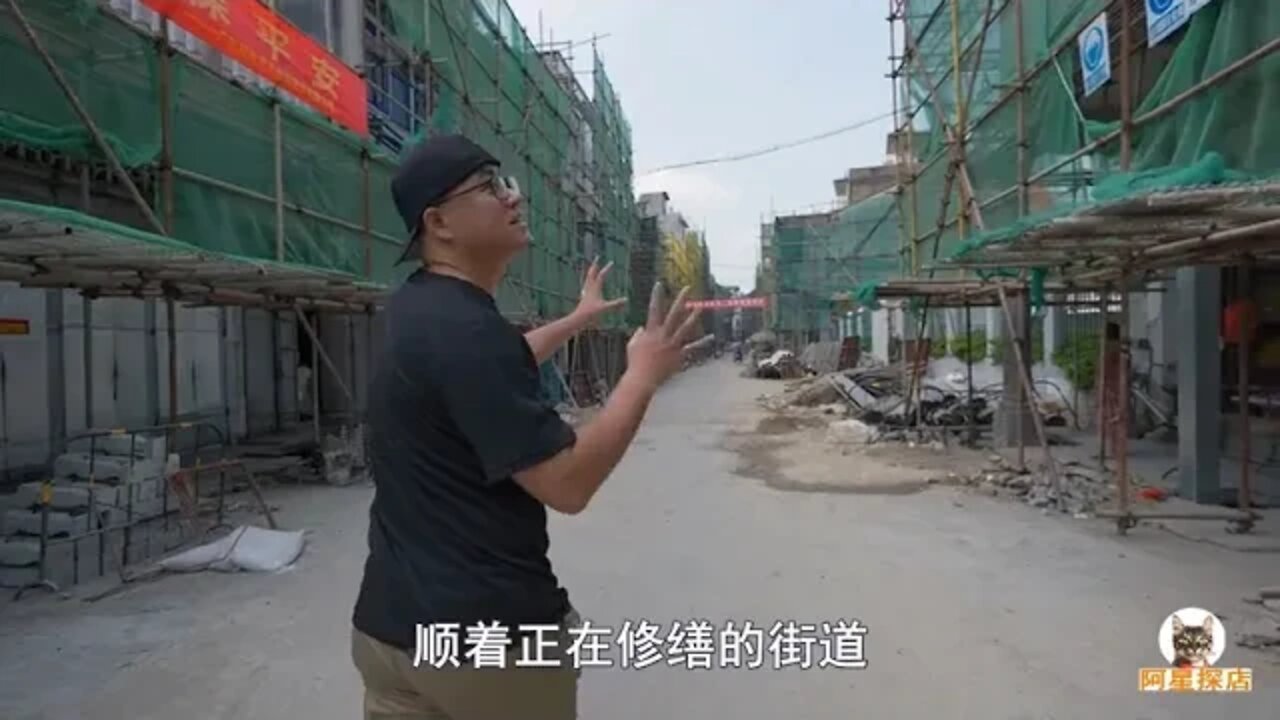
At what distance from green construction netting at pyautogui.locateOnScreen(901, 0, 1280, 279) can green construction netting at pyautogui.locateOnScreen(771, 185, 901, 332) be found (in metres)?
11.4

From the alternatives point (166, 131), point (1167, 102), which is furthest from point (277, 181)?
point (1167, 102)

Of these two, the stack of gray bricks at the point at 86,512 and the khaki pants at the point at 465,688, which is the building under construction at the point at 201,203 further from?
the khaki pants at the point at 465,688

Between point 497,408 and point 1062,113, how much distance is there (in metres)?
8.17

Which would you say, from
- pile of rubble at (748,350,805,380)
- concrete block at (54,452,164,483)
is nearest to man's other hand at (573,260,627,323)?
concrete block at (54,452,164,483)

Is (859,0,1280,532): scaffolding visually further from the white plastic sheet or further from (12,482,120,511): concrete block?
(12,482,120,511): concrete block

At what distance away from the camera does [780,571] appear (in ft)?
18.4

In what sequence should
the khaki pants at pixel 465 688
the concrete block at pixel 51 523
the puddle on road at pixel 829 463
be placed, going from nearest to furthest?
1. the khaki pants at pixel 465 688
2. the concrete block at pixel 51 523
3. the puddle on road at pixel 829 463

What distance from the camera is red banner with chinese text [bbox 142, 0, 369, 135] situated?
673 centimetres

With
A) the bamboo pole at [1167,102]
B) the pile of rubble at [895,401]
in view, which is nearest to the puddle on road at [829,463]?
the pile of rubble at [895,401]


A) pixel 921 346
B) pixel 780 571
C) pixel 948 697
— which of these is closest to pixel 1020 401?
pixel 921 346

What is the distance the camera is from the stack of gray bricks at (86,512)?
5.30 m

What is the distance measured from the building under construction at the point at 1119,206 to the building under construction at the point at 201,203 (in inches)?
205

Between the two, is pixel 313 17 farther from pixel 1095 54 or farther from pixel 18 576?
pixel 1095 54

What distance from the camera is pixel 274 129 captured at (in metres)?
8.52
